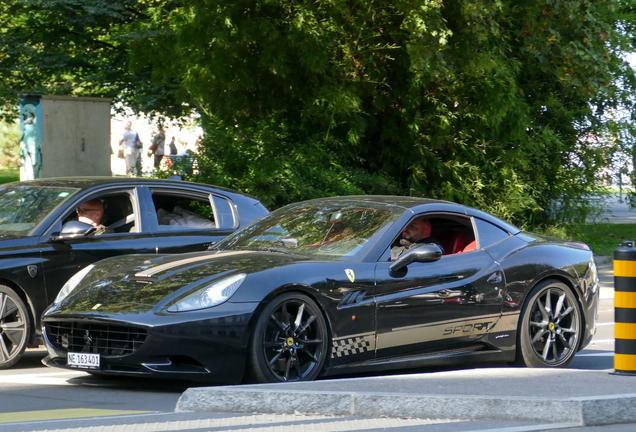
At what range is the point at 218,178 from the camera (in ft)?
43.9

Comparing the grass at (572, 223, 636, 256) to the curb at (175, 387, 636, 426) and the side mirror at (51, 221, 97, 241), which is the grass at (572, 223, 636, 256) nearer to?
the side mirror at (51, 221, 97, 241)

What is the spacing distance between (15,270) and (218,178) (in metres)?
6.26

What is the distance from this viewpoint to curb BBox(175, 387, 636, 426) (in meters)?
5.09

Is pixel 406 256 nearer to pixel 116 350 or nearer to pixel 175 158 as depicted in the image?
pixel 116 350

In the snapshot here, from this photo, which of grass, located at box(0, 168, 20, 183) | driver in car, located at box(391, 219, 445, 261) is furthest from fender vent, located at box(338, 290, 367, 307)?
grass, located at box(0, 168, 20, 183)

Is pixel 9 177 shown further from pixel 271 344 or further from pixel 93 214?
pixel 271 344

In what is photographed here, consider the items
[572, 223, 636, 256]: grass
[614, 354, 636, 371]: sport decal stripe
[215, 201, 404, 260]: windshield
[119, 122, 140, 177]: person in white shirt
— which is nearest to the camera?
[614, 354, 636, 371]: sport decal stripe

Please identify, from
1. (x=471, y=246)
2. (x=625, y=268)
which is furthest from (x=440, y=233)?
(x=625, y=268)

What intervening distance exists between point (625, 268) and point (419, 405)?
1.90m

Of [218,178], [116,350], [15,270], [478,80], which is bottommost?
[116,350]

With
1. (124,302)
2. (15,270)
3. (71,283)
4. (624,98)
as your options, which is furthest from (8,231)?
(624,98)

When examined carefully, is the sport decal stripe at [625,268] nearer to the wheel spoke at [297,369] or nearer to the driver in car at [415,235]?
the driver in car at [415,235]

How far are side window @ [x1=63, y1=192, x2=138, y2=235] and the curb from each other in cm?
328

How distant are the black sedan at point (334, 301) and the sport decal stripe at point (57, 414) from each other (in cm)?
49
